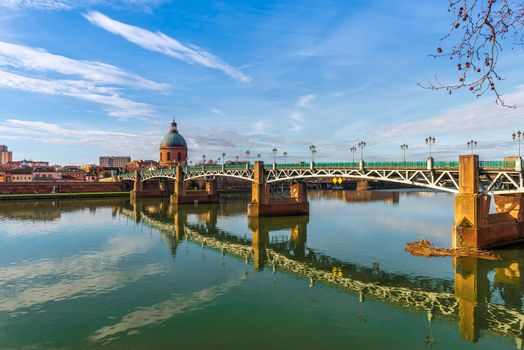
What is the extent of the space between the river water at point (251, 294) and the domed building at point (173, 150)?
4919 inches

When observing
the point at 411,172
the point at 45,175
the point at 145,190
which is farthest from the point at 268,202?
the point at 45,175

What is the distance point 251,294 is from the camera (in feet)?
88.7

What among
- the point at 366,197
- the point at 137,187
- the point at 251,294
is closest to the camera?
the point at 251,294

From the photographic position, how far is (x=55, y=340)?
19250 mm

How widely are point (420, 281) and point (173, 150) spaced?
15805 cm

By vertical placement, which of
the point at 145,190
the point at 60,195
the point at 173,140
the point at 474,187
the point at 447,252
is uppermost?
the point at 173,140

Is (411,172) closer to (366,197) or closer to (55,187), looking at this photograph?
(366,197)

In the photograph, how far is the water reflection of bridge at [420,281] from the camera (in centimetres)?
2334

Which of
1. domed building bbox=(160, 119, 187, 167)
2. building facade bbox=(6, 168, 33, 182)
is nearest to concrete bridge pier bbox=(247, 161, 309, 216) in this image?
domed building bbox=(160, 119, 187, 167)

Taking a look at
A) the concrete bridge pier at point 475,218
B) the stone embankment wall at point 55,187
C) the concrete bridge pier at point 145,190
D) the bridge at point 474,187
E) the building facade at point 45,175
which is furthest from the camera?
the building facade at point 45,175

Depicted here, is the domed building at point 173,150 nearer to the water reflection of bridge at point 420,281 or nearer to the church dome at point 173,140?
the church dome at point 173,140

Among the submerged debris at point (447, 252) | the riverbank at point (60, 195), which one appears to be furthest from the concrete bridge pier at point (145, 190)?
the submerged debris at point (447, 252)

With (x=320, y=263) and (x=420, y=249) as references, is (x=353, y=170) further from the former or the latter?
(x=320, y=263)

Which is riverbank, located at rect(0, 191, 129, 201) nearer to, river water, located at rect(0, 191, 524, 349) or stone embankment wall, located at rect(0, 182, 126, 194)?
stone embankment wall, located at rect(0, 182, 126, 194)
